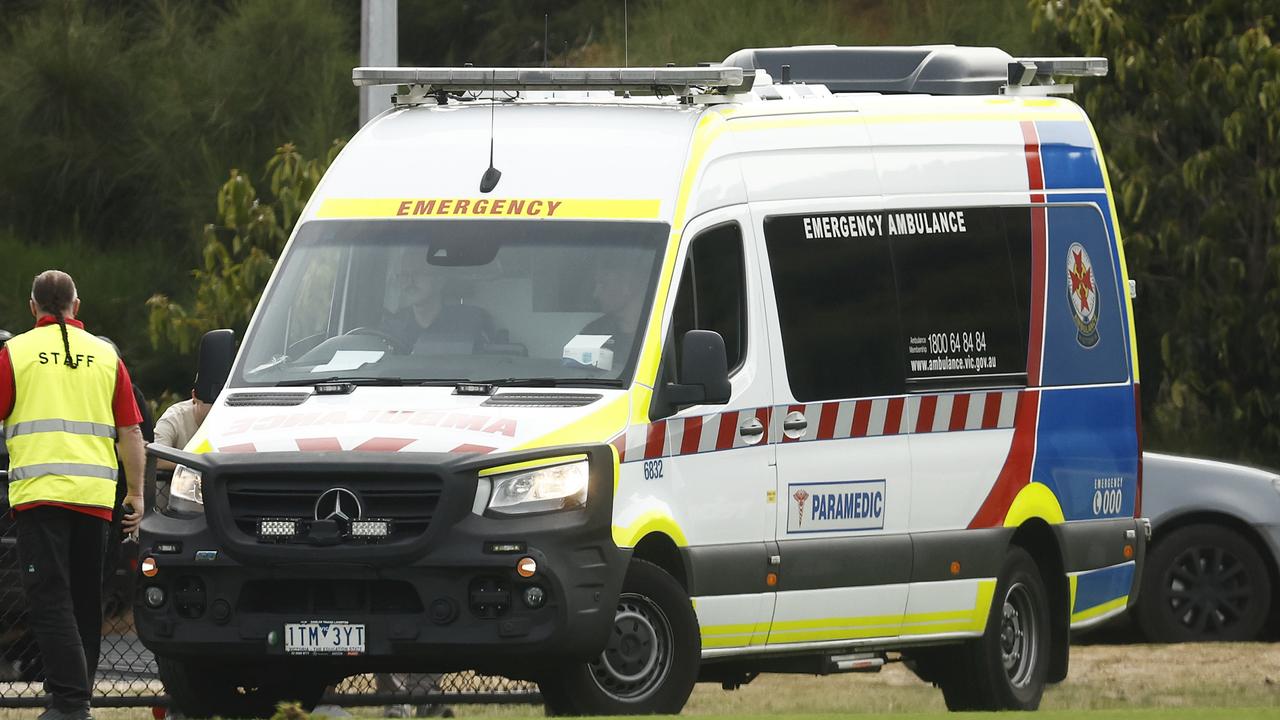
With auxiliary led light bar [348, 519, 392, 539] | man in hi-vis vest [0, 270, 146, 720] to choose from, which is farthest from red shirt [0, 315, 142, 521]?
auxiliary led light bar [348, 519, 392, 539]

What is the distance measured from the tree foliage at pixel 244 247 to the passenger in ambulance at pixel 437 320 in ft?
24.2

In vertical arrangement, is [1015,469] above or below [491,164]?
below

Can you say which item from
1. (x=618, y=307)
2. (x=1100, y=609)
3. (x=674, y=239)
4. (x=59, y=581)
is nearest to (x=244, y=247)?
(x=1100, y=609)

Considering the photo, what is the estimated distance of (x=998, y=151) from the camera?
12.8 meters

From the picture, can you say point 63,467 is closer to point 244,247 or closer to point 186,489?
point 186,489

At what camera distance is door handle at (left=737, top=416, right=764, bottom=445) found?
10953 millimetres

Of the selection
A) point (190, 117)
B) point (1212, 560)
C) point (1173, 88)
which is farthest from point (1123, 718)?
point (190, 117)

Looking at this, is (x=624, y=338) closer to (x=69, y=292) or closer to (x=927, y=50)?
(x=69, y=292)

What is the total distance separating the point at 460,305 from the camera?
10719mm

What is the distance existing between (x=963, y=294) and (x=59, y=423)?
4227mm

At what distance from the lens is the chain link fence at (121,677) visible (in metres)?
12.2

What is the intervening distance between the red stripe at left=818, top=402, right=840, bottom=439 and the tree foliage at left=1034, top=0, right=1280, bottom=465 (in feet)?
30.4

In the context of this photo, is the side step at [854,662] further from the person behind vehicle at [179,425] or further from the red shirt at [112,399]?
the red shirt at [112,399]

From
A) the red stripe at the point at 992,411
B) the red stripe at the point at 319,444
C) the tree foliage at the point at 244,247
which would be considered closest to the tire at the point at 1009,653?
the red stripe at the point at 992,411
